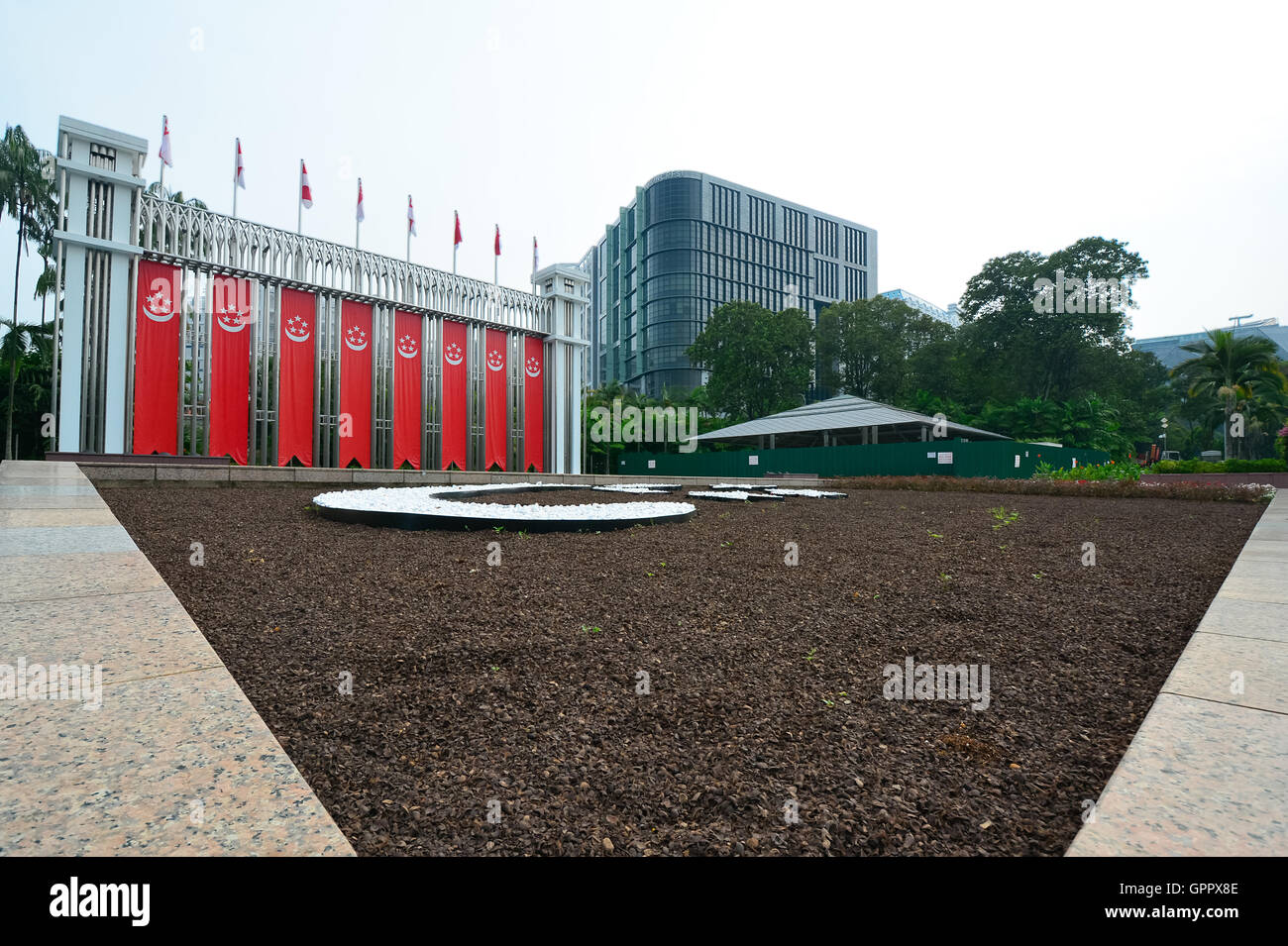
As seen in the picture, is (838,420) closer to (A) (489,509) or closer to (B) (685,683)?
(A) (489,509)

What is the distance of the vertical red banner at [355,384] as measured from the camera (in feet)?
68.2

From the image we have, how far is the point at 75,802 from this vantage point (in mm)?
1354

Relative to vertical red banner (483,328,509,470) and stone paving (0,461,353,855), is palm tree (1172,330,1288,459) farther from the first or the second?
stone paving (0,461,353,855)

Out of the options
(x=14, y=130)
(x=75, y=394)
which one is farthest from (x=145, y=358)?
(x=14, y=130)

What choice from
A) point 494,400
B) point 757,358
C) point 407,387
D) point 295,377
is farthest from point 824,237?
point 295,377

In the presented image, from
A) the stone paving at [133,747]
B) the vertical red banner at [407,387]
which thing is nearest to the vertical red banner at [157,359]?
the vertical red banner at [407,387]

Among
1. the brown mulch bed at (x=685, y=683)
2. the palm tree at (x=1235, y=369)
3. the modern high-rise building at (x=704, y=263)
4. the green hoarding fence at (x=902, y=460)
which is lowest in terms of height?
the brown mulch bed at (x=685, y=683)

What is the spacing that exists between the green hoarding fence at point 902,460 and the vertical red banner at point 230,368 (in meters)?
20.1

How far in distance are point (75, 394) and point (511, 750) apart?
65.0 feet

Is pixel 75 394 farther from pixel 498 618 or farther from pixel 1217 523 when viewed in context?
pixel 1217 523

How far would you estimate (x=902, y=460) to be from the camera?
1024 inches

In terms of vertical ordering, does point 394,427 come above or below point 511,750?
above

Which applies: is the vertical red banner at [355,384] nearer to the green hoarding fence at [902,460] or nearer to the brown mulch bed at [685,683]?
the brown mulch bed at [685,683]

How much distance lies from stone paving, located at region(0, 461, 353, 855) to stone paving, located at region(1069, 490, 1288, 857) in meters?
1.81
